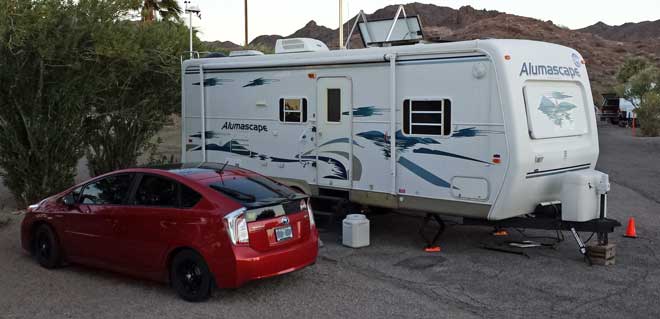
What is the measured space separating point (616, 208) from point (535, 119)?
198 inches

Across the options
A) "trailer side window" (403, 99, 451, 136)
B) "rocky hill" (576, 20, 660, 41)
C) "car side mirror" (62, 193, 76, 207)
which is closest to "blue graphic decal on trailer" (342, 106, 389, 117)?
"trailer side window" (403, 99, 451, 136)

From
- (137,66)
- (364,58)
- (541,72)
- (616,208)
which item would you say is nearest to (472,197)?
(541,72)

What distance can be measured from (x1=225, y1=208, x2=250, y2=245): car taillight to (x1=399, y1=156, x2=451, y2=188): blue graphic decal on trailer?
305cm

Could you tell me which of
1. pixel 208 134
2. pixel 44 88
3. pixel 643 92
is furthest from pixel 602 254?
pixel 643 92

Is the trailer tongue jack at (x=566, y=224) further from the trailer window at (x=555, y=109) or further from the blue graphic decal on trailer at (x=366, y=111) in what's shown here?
the blue graphic decal on trailer at (x=366, y=111)

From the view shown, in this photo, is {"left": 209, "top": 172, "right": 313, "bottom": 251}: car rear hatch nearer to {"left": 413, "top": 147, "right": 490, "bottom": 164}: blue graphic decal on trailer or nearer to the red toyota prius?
Result: the red toyota prius

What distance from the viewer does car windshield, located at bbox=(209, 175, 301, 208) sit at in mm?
7031

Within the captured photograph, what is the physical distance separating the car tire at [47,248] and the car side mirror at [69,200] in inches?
16.4

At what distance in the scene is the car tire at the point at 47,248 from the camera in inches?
326

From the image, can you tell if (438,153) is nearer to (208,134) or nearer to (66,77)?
(208,134)

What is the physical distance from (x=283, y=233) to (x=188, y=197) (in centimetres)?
102

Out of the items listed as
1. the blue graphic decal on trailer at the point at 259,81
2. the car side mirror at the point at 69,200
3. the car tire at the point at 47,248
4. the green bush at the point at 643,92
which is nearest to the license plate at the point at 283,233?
the car side mirror at the point at 69,200

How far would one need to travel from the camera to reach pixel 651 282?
7.71 metres

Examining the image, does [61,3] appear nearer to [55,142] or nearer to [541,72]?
[55,142]
